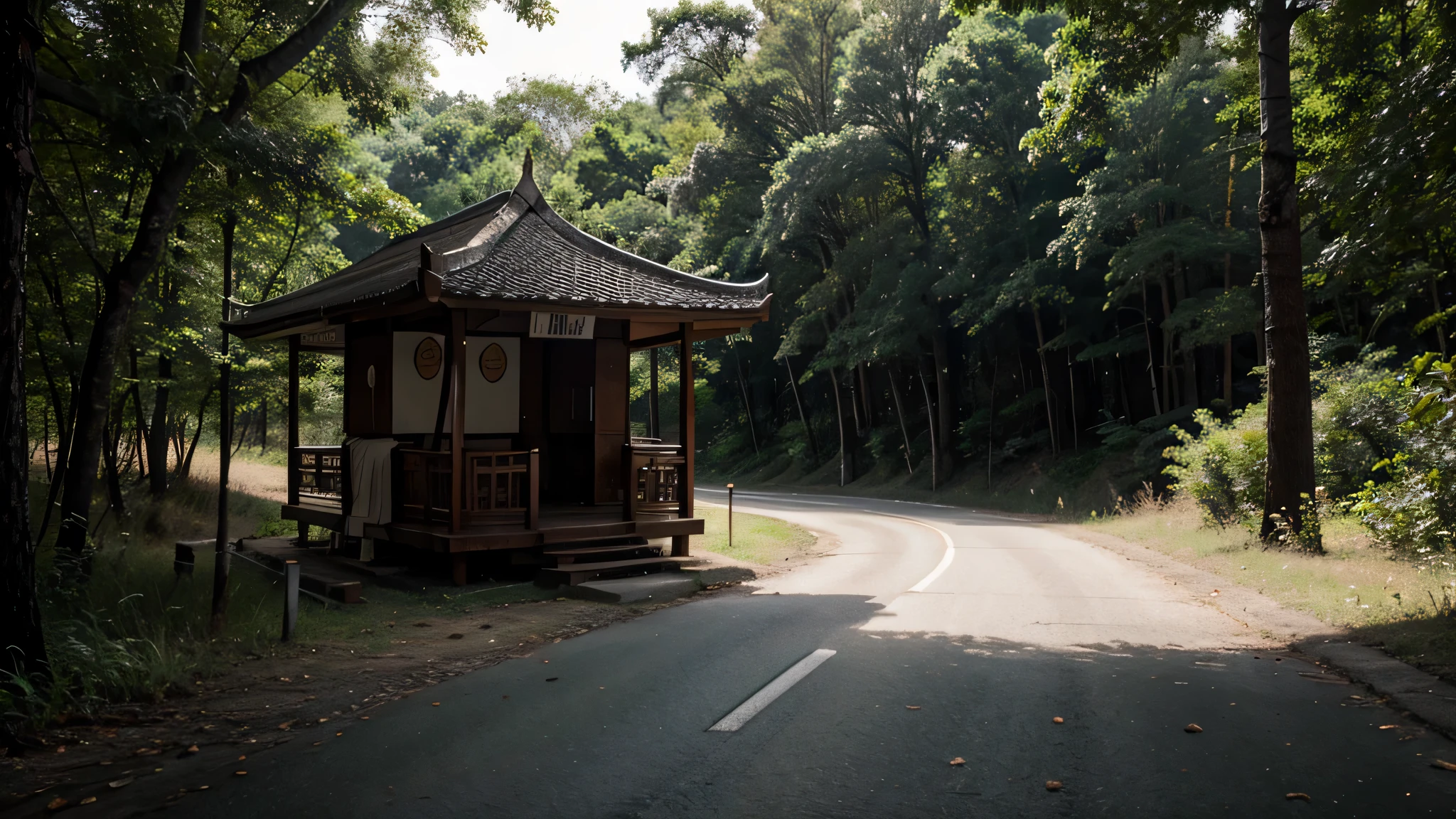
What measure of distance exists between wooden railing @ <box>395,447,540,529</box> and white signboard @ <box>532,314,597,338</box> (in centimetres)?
164

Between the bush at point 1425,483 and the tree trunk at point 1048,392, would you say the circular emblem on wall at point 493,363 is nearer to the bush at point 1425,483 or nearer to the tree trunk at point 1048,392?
the bush at point 1425,483

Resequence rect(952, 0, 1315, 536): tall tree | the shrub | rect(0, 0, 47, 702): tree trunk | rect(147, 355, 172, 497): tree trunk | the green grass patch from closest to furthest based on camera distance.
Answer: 1. rect(0, 0, 47, 702): tree trunk
2. rect(952, 0, 1315, 536): tall tree
3. the shrub
4. the green grass patch
5. rect(147, 355, 172, 497): tree trunk

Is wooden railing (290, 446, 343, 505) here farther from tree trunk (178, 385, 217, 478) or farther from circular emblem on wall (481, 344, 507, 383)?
tree trunk (178, 385, 217, 478)

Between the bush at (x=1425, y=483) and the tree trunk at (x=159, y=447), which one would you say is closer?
the bush at (x=1425, y=483)

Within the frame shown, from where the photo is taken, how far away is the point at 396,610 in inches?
378

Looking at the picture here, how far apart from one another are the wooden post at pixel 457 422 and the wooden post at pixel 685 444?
322 centimetres

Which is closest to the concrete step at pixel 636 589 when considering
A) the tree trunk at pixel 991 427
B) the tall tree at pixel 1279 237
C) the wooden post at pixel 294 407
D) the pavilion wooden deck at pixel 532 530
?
the pavilion wooden deck at pixel 532 530

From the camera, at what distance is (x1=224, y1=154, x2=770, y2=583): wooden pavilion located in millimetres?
11070

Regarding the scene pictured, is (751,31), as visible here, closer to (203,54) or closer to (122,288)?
(203,54)

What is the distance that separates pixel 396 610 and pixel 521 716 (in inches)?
188

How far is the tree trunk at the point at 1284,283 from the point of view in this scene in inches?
454

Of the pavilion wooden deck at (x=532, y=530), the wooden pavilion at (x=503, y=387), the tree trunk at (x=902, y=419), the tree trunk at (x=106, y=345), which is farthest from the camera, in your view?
the tree trunk at (x=902, y=419)

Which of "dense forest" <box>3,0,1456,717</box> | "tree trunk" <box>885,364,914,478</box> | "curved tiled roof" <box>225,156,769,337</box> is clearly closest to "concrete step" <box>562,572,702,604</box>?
"curved tiled roof" <box>225,156,769,337</box>

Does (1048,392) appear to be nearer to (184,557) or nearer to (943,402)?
(943,402)
